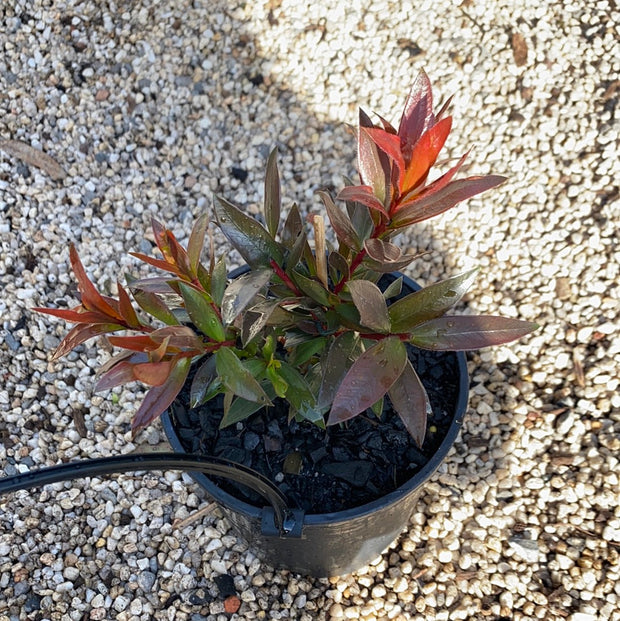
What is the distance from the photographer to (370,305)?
0.97 m

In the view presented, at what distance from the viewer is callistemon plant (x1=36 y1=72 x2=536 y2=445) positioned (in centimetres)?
92

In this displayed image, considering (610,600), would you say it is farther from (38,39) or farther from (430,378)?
(38,39)

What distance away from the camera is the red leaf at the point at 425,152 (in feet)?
2.76

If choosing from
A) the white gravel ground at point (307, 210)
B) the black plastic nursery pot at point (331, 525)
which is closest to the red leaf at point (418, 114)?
the black plastic nursery pot at point (331, 525)

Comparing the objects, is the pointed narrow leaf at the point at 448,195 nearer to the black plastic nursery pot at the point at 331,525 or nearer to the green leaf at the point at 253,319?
the green leaf at the point at 253,319

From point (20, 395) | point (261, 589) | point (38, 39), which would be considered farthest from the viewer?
point (38, 39)

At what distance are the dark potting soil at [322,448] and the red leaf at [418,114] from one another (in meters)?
A: 0.74

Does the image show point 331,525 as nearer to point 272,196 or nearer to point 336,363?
point 336,363

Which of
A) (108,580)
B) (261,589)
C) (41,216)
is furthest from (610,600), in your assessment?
(41,216)

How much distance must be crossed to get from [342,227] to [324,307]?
184 millimetres

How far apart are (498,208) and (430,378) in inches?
35.6

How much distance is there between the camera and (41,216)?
2.33m

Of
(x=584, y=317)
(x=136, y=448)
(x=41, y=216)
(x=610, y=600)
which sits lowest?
(x=610, y=600)

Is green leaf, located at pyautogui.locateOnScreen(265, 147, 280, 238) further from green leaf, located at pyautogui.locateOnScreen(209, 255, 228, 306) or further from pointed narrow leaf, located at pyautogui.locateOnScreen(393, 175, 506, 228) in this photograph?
pointed narrow leaf, located at pyautogui.locateOnScreen(393, 175, 506, 228)
